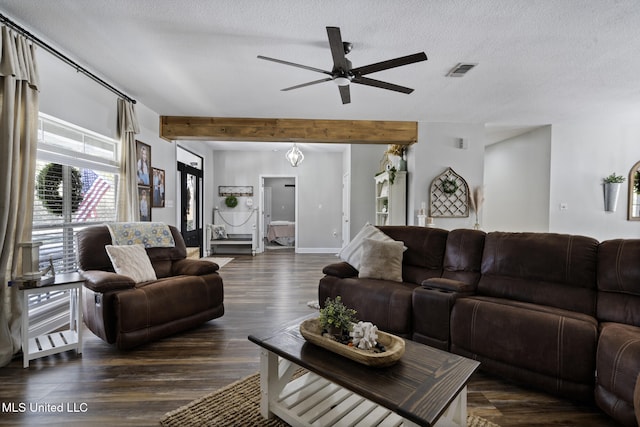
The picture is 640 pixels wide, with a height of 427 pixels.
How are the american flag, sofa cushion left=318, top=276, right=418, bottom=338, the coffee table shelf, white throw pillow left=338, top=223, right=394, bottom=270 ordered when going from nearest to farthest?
the coffee table shelf < sofa cushion left=318, top=276, right=418, bottom=338 < white throw pillow left=338, top=223, right=394, bottom=270 < the american flag

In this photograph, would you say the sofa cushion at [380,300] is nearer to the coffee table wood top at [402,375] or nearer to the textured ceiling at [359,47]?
the coffee table wood top at [402,375]

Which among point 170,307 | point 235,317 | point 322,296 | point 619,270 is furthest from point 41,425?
point 619,270

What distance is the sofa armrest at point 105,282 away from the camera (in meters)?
2.26

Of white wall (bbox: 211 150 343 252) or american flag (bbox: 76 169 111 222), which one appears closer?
american flag (bbox: 76 169 111 222)

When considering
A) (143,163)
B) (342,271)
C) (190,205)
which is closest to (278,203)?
(190,205)

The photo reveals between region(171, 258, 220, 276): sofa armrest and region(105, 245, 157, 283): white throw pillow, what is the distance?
0.25 metres

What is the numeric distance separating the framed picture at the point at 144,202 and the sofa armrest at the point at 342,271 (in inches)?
111

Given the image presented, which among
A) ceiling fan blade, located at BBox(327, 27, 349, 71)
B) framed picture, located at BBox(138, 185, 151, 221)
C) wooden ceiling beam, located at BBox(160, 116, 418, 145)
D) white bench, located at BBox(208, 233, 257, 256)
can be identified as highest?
wooden ceiling beam, located at BBox(160, 116, 418, 145)

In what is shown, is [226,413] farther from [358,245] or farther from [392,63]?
[392,63]

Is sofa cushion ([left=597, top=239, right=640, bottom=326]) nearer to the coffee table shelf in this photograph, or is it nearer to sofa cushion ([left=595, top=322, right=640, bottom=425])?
sofa cushion ([left=595, top=322, right=640, bottom=425])

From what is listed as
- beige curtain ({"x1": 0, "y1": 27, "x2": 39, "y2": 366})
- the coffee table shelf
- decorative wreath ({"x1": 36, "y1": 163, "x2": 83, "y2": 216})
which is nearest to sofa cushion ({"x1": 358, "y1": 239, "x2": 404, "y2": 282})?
the coffee table shelf

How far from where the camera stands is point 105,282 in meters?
2.27

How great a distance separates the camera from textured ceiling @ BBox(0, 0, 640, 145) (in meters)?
2.06

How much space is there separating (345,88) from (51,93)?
Answer: 2707 millimetres
